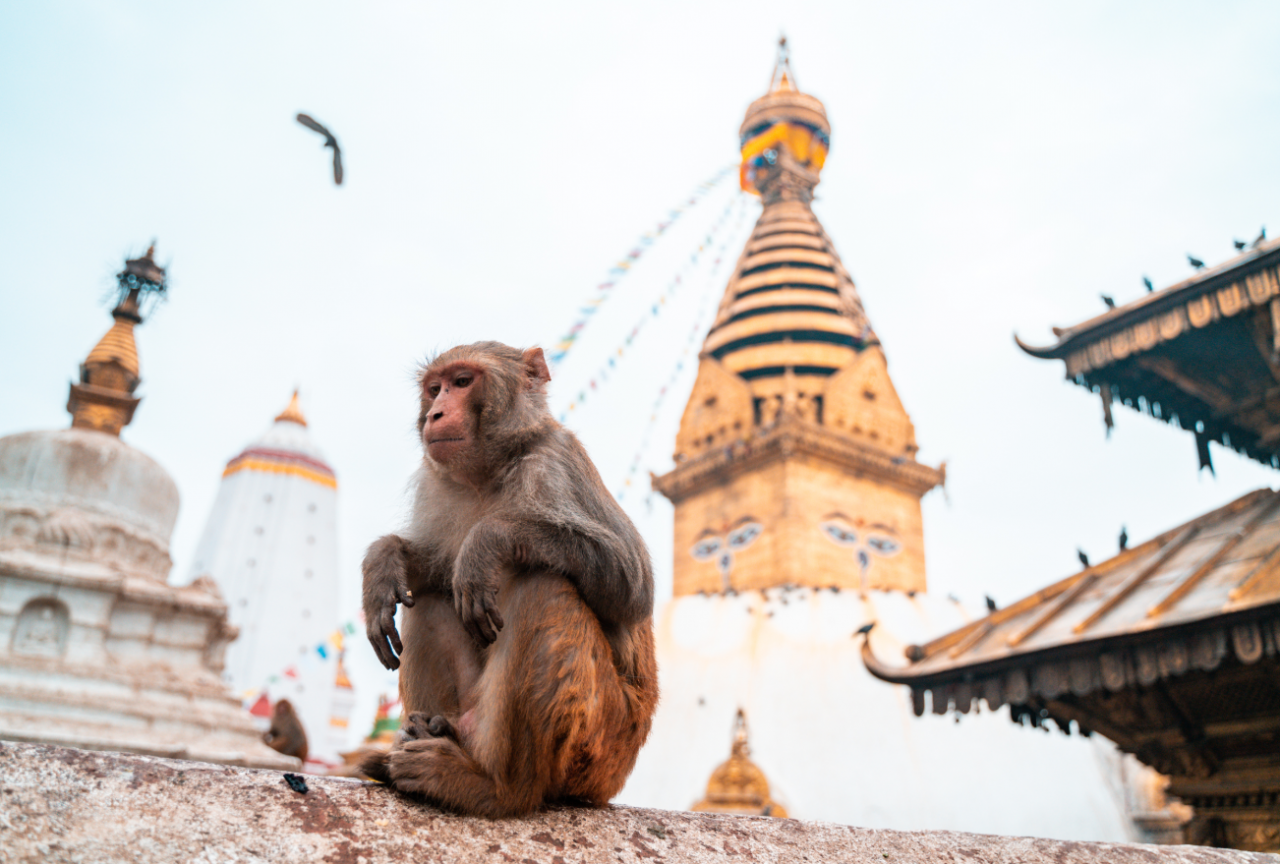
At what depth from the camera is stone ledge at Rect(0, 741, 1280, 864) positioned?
1300 millimetres

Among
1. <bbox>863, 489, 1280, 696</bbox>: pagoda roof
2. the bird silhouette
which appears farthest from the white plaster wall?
the bird silhouette

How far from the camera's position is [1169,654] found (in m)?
4.87

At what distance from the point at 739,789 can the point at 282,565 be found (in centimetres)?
2277

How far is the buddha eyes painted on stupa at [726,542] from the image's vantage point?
17203 millimetres

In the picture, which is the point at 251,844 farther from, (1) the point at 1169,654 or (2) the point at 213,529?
(2) the point at 213,529

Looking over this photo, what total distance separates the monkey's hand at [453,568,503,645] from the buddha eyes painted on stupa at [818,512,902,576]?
50.8ft

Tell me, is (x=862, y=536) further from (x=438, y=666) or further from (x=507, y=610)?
(x=507, y=610)

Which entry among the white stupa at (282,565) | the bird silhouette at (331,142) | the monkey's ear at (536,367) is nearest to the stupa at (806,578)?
the bird silhouette at (331,142)

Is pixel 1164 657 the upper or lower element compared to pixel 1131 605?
lower

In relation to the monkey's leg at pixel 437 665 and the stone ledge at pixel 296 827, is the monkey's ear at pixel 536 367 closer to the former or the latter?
the monkey's leg at pixel 437 665

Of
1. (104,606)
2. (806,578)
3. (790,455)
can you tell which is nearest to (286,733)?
(104,606)

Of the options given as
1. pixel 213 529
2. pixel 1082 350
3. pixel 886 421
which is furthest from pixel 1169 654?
pixel 213 529

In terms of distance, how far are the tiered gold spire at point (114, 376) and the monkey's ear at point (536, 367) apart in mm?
10362

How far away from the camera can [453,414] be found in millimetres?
2146
